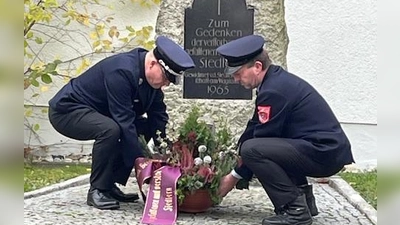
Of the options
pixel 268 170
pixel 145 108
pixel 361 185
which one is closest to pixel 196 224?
pixel 268 170

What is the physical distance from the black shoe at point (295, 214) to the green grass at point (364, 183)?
1.01 metres

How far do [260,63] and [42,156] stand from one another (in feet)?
13.0

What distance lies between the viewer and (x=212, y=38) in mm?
6070

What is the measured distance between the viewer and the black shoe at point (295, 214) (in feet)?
13.5

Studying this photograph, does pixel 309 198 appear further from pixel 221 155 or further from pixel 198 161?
pixel 198 161

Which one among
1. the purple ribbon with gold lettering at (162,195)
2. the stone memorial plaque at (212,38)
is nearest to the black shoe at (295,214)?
the purple ribbon with gold lettering at (162,195)

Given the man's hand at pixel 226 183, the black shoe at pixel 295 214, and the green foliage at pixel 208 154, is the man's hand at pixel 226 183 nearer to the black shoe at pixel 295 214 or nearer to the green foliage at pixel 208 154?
the green foliage at pixel 208 154

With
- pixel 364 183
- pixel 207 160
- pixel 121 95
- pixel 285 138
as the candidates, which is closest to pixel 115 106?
pixel 121 95

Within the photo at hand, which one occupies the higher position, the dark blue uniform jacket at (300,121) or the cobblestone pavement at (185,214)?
the dark blue uniform jacket at (300,121)

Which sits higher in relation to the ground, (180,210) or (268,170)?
(268,170)

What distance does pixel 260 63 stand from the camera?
427cm

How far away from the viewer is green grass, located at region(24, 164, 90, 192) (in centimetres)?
581
